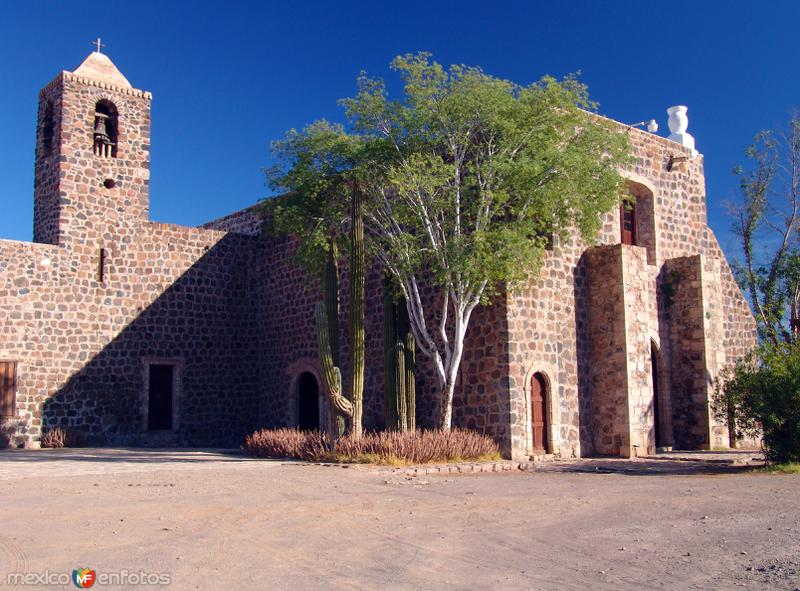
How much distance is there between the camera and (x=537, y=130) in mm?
14781

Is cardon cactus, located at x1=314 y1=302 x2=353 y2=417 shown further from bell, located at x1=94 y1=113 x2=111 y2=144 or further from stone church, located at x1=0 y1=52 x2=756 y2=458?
bell, located at x1=94 y1=113 x2=111 y2=144

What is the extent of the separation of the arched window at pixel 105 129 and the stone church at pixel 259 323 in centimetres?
6

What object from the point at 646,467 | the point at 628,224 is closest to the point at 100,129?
the point at 628,224

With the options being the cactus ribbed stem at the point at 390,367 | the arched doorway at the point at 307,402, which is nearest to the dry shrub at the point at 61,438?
the arched doorway at the point at 307,402

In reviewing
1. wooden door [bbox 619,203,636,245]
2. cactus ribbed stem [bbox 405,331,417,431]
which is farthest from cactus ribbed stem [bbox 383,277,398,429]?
wooden door [bbox 619,203,636,245]

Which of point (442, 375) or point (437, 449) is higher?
point (442, 375)

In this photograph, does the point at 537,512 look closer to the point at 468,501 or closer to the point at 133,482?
the point at 468,501

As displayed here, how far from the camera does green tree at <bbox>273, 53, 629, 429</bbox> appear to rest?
14.3 m

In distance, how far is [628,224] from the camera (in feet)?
60.2

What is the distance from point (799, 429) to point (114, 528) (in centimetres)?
1014

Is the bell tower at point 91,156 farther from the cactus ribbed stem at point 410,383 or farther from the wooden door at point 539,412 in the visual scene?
the wooden door at point 539,412

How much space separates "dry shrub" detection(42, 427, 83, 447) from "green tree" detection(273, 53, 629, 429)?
803cm

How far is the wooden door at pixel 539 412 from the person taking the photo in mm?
15711

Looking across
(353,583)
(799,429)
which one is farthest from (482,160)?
(353,583)
